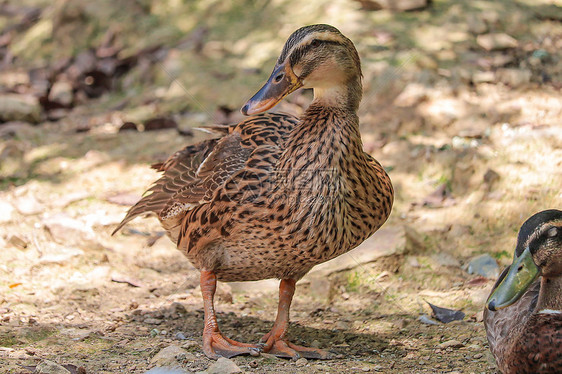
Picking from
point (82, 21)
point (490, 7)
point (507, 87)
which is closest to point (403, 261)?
point (507, 87)

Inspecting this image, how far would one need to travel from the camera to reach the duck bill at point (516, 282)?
3.17m

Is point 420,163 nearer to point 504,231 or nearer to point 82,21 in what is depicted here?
point 504,231

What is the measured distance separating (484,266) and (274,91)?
6.54 feet

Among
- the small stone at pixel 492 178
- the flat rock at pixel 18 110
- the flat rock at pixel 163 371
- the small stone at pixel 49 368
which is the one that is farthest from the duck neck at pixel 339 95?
the flat rock at pixel 18 110

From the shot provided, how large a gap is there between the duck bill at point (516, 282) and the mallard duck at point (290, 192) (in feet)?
2.77

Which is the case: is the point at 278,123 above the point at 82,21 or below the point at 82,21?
above

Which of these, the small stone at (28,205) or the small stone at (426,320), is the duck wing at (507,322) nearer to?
the small stone at (426,320)

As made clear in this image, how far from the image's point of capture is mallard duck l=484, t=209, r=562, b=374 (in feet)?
10.3

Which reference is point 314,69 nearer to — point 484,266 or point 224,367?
point 224,367

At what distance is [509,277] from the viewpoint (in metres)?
3.24

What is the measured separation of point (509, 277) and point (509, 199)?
6.72ft

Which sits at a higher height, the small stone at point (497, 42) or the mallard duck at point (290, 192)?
the mallard duck at point (290, 192)

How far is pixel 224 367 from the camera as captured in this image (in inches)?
134

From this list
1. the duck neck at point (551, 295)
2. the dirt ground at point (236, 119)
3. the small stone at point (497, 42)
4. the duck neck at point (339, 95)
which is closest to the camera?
the duck neck at point (551, 295)
